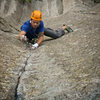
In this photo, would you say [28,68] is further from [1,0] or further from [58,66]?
[1,0]

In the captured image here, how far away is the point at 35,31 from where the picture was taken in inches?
193

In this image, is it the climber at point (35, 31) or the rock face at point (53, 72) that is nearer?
the rock face at point (53, 72)

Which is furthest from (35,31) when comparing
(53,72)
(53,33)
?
(53,72)

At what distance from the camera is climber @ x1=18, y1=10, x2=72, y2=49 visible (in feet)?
14.1

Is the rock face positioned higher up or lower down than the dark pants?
higher up

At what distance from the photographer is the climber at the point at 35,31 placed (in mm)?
4295

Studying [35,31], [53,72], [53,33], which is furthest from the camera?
[53,33]

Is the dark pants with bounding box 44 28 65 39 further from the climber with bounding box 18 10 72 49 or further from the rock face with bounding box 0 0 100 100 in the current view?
the rock face with bounding box 0 0 100 100

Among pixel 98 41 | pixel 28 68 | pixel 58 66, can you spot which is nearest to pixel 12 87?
pixel 28 68

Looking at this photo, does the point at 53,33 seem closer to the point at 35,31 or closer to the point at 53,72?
the point at 35,31

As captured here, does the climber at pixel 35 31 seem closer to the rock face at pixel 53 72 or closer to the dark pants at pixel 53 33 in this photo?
the dark pants at pixel 53 33

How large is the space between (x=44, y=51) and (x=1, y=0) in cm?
1009

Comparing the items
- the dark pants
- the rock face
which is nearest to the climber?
the dark pants

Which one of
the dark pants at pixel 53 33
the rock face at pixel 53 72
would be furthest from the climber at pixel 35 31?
the rock face at pixel 53 72
